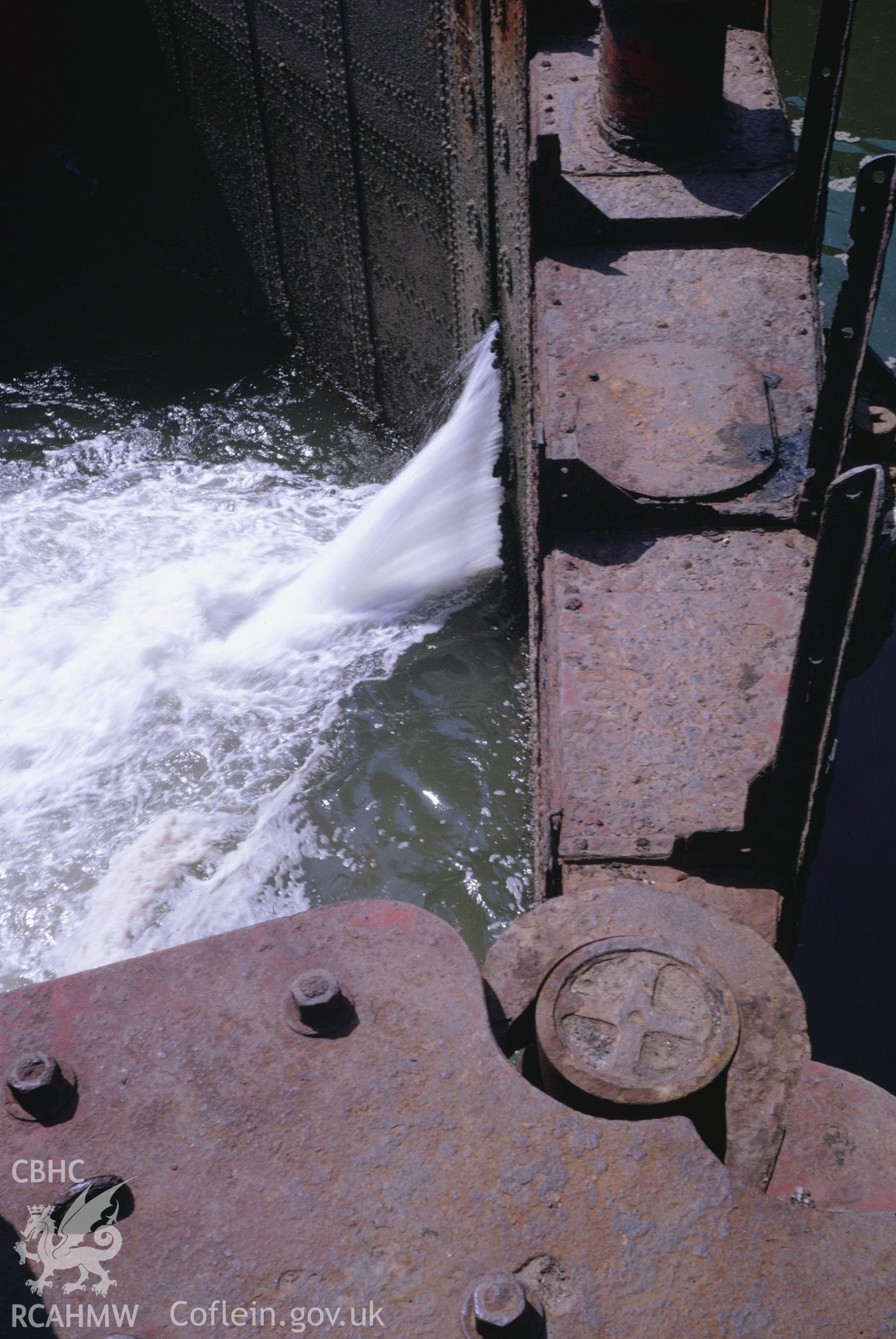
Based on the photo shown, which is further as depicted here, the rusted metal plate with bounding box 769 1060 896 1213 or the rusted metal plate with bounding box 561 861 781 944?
the rusted metal plate with bounding box 561 861 781 944

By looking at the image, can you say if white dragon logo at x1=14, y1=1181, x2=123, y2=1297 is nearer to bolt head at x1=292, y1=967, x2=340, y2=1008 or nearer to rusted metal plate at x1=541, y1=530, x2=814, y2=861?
bolt head at x1=292, y1=967, x2=340, y2=1008

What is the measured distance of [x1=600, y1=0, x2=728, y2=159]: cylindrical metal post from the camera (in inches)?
148

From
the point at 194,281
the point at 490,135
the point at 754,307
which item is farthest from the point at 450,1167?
the point at 194,281

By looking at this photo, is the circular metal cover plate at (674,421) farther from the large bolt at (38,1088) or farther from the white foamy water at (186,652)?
the white foamy water at (186,652)

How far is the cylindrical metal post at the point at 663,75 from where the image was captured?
3.77m

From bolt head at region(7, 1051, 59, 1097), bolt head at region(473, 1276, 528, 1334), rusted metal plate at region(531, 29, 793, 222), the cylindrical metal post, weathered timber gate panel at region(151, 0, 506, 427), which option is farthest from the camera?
weathered timber gate panel at region(151, 0, 506, 427)

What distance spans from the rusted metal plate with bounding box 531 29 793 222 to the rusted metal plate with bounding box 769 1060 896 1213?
3.17m

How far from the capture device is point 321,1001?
1.64 meters

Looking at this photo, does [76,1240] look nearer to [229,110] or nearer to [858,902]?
[858,902]

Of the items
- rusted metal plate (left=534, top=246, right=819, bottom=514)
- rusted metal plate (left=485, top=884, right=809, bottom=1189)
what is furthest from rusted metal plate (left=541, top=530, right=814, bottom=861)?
rusted metal plate (left=485, top=884, right=809, bottom=1189)

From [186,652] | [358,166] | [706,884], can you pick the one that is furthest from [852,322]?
[358,166]

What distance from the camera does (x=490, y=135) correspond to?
5.32 meters

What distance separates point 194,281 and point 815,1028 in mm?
8087

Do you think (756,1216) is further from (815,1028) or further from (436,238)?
(436,238)
